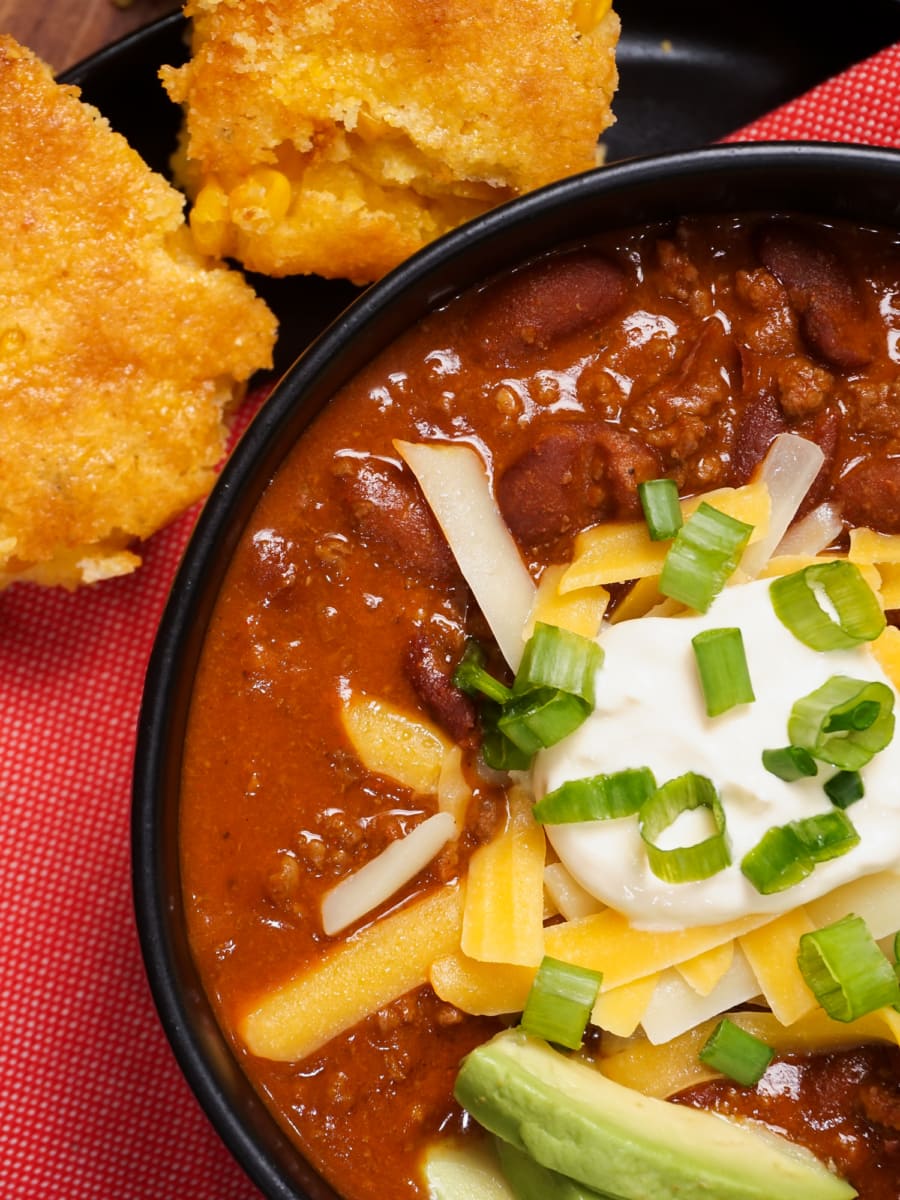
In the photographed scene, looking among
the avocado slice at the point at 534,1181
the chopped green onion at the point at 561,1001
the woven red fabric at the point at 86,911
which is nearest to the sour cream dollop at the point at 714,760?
the chopped green onion at the point at 561,1001

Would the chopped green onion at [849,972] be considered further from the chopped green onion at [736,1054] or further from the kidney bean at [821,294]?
the kidney bean at [821,294]

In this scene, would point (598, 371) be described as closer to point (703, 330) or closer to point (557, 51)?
point (703, 330)

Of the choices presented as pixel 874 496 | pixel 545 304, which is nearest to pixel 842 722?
pixel 874 496

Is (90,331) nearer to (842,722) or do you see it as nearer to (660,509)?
(660,509)

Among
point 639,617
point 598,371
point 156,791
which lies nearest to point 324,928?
point 156,791

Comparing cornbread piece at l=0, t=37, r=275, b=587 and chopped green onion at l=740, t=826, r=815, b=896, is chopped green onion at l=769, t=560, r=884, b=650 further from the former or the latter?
cornbread piece at l=0, t=37, r=275, b=587

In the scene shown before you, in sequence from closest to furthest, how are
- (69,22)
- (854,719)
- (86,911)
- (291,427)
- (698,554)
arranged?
(854,719) → (698,554) → (291,427) → (86,911) → (69,22)
